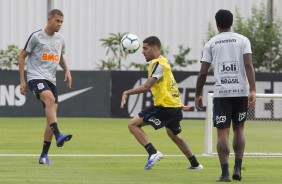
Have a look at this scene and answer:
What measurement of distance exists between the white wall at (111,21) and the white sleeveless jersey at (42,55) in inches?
1213

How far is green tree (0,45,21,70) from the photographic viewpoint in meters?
43.5

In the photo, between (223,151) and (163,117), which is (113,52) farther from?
(223,151)

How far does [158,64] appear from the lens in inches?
580

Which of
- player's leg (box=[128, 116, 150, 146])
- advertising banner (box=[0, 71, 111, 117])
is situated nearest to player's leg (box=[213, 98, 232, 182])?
player's leg (box=[128, 116, 150, 146])

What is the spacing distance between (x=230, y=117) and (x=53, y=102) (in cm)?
374

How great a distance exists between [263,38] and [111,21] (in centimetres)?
750

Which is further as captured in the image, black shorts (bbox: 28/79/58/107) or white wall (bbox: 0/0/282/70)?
white wall (bbox: 0/0/282/70)

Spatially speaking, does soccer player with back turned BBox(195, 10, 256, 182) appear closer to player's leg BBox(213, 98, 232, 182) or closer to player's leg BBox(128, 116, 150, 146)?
player's leg BBox(213, 98, 232, 182)

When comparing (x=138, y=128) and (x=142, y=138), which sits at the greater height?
(x=138, y=128)

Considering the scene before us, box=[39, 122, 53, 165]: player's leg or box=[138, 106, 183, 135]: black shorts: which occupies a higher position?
box=[138, 106, 183, 135]: black shorts

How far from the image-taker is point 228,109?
41.8ft

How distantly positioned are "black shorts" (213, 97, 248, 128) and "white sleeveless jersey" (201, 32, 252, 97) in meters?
0.08

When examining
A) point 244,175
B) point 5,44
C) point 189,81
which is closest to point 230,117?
point 244,175

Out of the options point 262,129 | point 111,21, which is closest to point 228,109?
point 262,129
